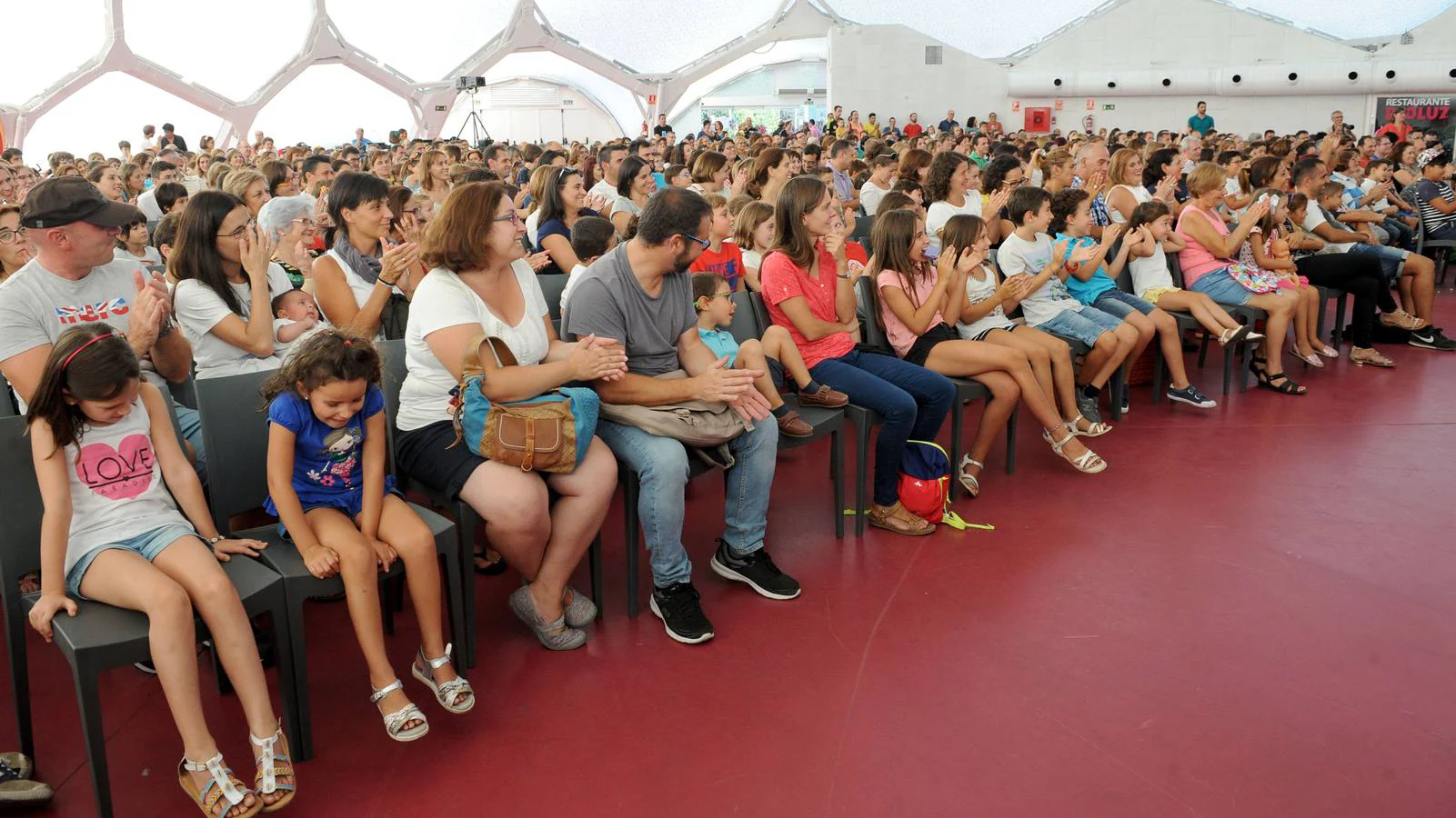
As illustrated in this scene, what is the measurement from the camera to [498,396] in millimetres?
2734


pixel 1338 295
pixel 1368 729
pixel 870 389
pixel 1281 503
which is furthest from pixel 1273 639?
pixel 1338 295

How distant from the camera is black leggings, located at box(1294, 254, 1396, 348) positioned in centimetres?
589

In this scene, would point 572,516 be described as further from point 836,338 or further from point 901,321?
point 901,321

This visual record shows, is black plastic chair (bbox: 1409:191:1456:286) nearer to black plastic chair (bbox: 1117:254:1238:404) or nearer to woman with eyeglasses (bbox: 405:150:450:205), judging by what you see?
black plastic chair (bbox: 1117:254:1238:404)

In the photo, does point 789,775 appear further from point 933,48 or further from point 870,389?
point 933,48

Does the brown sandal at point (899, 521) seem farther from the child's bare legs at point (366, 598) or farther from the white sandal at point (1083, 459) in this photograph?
the child's bare legs at point (366, 598)

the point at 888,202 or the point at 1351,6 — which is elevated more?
the point at 1351,6

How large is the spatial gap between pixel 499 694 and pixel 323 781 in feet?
1.57

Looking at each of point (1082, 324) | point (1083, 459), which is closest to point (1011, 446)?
point (1083, 459)

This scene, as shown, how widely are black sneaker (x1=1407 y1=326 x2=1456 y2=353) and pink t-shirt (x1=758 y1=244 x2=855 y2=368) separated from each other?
4.38 m

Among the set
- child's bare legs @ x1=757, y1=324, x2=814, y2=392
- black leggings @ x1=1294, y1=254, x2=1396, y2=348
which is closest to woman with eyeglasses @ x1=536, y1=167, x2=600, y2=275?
child's bare legs @ x1=757, y1=324, x2=814, y2=392

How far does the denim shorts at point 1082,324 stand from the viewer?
4645 millimetres

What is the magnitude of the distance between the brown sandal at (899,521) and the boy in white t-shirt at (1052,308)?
54.0 inches

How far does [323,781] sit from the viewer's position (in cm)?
226
